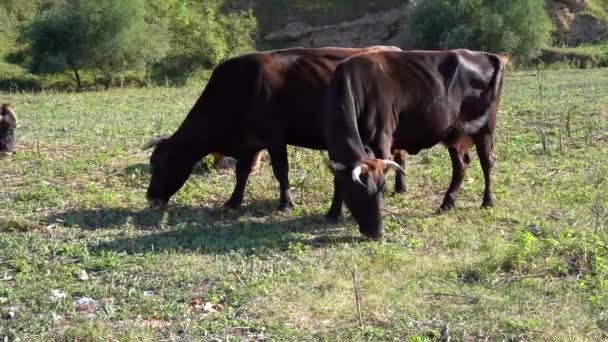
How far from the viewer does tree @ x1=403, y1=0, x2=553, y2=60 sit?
43906 mm

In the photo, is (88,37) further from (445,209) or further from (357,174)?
(357,174)

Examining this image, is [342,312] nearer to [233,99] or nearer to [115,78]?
[233,99]

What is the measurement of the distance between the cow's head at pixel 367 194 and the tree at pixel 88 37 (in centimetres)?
3827

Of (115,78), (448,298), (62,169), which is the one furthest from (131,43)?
(448,298)

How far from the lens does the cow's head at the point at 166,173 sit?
34.6ft

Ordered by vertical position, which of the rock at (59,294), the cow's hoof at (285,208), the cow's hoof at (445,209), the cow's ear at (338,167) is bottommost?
the cow's hoof at (285,208)

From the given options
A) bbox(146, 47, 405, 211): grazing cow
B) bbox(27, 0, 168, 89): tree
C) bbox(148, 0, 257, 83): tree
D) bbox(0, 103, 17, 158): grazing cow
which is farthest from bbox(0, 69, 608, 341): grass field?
bbox(148, 0, 257, 83): tree

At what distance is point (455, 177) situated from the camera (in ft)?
35.3

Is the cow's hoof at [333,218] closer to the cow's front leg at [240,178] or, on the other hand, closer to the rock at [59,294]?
the cow's front leg at [240,178]

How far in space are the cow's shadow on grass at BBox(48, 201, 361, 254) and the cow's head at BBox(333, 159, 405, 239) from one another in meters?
0.26

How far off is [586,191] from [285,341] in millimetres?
6322

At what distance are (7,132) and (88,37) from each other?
32.1 metres

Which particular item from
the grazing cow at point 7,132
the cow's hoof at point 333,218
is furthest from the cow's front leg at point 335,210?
the grazing cow at point 7,132

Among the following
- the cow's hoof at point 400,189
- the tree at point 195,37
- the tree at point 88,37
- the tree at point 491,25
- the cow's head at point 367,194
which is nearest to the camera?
the cow's head at point 367,194
